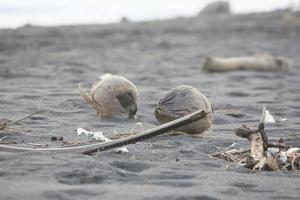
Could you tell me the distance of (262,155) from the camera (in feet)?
10.3

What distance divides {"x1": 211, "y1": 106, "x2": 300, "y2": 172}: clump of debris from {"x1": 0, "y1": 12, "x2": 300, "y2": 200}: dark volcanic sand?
0.25ft

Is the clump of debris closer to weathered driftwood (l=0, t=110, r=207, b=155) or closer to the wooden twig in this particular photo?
the wooden twig

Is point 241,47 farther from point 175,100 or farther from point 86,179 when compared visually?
point 86,179

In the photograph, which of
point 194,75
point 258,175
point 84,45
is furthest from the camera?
point 84,45

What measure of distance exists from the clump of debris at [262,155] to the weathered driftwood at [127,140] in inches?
16.0

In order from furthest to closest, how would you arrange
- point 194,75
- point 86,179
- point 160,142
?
point 194,75
point 160,142
point 86,179

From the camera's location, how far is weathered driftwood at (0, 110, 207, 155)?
2.92 m

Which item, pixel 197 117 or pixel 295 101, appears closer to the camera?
pixel 197 117

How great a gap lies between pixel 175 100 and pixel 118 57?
8.07 meters

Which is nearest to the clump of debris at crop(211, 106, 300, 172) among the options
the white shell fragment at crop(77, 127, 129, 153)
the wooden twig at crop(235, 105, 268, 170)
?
the wooden twig at crop(235, 105, 268, 170)

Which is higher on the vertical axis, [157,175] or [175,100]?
[175,100]

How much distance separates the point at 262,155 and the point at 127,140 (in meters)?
0.77

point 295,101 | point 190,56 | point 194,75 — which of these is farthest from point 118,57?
point 295,101

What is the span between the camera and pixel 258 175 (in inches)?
115
